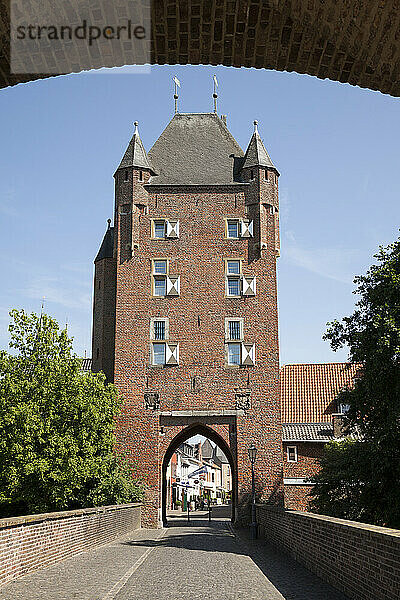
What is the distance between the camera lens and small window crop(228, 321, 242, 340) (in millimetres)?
32778

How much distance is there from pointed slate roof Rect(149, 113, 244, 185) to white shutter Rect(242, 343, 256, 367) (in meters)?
8.25

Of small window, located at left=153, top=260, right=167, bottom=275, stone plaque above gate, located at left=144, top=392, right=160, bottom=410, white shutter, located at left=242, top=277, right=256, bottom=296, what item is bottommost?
stone plaque above gate, located at left=144, top=392, right=160, bottom=410

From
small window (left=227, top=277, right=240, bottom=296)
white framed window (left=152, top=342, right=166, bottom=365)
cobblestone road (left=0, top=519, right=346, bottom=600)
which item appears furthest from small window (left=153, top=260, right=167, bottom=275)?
cobblestone road (left=0, top=519, right=346, bottom=600)

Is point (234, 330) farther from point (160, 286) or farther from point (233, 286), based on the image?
point (160, 286)

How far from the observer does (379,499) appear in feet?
68.5

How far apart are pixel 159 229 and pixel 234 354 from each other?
7.03 m

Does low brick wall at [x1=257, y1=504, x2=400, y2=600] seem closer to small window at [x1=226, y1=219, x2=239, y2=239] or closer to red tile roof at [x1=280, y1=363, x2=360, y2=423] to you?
small window at [x1=226, y1=219, x2=239, y2=239]

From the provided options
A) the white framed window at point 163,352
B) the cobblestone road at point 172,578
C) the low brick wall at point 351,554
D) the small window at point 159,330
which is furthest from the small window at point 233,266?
the low brick wall at point 351,554

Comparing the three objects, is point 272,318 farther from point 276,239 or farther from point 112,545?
point 112,545

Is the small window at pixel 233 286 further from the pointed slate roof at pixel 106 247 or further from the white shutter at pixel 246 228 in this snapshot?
the pointed slate roof at pixel 106 247

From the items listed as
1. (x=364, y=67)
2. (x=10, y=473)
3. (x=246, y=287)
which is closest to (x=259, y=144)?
(x=246, y=287)

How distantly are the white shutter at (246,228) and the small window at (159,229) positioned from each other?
375 cm

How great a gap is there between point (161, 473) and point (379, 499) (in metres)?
13.7

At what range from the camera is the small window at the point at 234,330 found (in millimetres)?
32778
